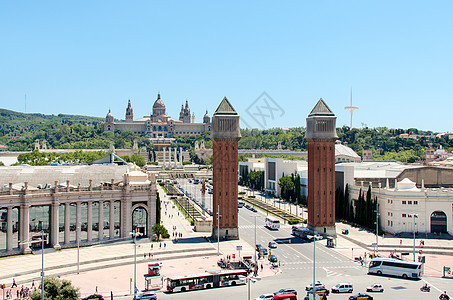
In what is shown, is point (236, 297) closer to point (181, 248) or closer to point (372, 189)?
point (181, 248)

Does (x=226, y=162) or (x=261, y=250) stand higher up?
(x=226, y=162)

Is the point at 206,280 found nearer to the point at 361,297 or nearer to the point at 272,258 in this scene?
the point at 272,258

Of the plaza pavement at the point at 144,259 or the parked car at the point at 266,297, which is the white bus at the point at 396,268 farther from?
the parked car at the point at 266,297

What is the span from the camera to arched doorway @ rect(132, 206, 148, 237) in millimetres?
84750

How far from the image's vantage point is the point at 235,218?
88438 mm

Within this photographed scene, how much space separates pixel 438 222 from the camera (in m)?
93.4

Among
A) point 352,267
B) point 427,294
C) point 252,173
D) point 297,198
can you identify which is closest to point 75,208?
point 352,267

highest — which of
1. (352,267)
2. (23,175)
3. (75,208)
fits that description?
(23,175)

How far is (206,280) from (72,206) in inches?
1214

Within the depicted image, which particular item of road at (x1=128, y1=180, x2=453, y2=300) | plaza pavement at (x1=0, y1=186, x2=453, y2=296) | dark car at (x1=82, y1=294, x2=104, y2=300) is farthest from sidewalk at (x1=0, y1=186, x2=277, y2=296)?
road at (x1=128, y1=180, x2=453, y2=300)

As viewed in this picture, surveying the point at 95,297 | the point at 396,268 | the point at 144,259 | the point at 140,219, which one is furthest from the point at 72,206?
the point at 396,268

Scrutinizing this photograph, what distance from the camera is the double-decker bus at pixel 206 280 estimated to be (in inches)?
2269

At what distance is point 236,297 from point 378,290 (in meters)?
16.1

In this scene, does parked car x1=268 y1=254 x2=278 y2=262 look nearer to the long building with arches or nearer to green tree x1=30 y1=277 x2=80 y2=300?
the long building with arches
